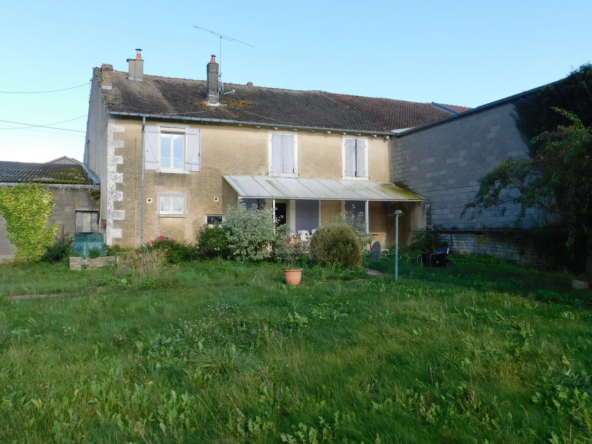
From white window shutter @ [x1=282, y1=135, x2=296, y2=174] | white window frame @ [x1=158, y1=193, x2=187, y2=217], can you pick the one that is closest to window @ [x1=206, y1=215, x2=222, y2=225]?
white window frame @ [x1=158, y1=193, x2=187, y2=217]

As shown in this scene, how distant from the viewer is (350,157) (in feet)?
59.4

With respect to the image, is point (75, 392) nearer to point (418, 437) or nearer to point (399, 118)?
point (418, 437)

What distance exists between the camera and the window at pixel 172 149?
15.4 metres

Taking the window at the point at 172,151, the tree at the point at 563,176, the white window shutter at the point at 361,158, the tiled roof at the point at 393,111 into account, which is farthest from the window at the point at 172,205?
the tree at the point at 563,176

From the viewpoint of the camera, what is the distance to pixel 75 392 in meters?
3.66

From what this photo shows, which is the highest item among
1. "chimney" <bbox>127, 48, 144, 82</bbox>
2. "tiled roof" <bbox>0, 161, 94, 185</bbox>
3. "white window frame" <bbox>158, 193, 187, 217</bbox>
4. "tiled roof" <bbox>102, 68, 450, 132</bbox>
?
"chimney" <bbox>127, 48, 144, 82</bbox>

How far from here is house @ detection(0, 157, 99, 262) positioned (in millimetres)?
15523

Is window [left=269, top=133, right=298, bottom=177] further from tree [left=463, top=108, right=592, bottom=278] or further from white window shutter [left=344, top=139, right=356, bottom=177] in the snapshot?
tree [left=463, top=108, right=592, bottom=278]

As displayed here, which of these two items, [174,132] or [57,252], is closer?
[57,252]

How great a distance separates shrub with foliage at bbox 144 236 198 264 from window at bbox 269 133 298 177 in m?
4.53

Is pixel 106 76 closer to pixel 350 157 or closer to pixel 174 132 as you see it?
pixel 174 132

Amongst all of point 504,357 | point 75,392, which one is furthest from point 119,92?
point 504,357

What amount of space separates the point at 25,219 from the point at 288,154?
8735 mm

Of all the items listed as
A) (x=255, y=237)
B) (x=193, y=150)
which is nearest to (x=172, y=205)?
(x=193, y=150)
